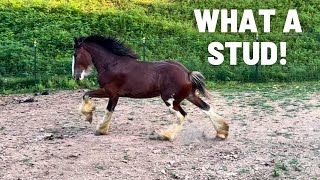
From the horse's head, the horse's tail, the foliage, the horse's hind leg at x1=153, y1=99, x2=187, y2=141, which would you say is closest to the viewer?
the horse's hind leg at x1=153, y1=99, x2=187, y2=141

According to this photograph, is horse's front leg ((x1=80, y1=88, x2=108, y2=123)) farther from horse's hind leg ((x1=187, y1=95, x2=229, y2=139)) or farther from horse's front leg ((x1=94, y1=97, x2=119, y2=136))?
horse's hind leg ((x1=187, y1=95, x2=229, y2=139))

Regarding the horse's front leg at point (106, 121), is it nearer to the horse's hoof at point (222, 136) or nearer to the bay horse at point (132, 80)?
the bay horse at point (132, 80)

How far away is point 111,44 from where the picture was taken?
9.69m

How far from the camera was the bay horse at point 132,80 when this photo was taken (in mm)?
9102

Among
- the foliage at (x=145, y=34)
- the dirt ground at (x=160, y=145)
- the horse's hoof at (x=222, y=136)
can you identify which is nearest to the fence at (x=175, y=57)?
the foliage at (x=145, y=34)

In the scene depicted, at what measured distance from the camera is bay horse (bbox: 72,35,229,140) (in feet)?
29.9

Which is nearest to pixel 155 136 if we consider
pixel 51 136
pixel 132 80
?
pixel 132 80

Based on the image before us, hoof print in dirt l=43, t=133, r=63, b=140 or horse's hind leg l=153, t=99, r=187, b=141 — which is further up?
horse's hind leg l=153, t=99, r=187, b=141

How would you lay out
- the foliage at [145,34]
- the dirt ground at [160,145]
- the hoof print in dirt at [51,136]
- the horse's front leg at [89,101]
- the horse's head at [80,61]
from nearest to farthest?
the dirt ground at [160,145] → the hoof print in dirt at [51,136] → the horse's front leg at [89,101] → the horse's head at [80,61] → the foliage at [145,34]

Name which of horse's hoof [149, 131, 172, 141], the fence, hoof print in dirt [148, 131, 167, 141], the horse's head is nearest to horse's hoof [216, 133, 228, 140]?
horse's hoof [149, 131, 172, 141]

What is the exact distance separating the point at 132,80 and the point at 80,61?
38.2 inches

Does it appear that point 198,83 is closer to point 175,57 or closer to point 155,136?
point 155,136

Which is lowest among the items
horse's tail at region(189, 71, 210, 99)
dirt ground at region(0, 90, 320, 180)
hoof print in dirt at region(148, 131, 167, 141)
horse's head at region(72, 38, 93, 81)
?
dirt ground at region(0, 90, 320, 180)

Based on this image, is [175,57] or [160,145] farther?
[175,57]
